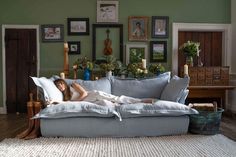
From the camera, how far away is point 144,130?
3619 mm

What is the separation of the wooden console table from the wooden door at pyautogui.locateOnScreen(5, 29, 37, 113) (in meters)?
3.17

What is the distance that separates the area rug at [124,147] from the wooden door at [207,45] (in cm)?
300

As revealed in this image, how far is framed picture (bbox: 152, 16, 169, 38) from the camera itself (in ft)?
19.9

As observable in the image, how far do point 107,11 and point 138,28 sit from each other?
28.3 inches

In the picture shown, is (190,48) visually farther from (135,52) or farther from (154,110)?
(154,110)

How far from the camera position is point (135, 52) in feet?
19.8

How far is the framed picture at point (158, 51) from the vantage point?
6059 millimetres

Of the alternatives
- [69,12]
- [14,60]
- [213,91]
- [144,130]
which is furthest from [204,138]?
[14,60]

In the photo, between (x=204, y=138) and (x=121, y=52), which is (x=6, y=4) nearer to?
(x=121, y=52)

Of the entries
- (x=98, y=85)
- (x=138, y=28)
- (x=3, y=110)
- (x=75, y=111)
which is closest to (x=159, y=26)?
(x=138, y=28)

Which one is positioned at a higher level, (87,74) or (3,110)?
(87,74)

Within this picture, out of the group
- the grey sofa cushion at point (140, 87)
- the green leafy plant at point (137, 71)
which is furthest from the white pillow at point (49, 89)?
the green leafy plant at point (137, 71)

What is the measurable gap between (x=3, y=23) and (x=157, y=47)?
3.15 metres

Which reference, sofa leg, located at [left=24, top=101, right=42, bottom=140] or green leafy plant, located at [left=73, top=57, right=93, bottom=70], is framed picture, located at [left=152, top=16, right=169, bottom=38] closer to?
green leafy plant, located at [left=73, top=57, right=93, bottom=70]
